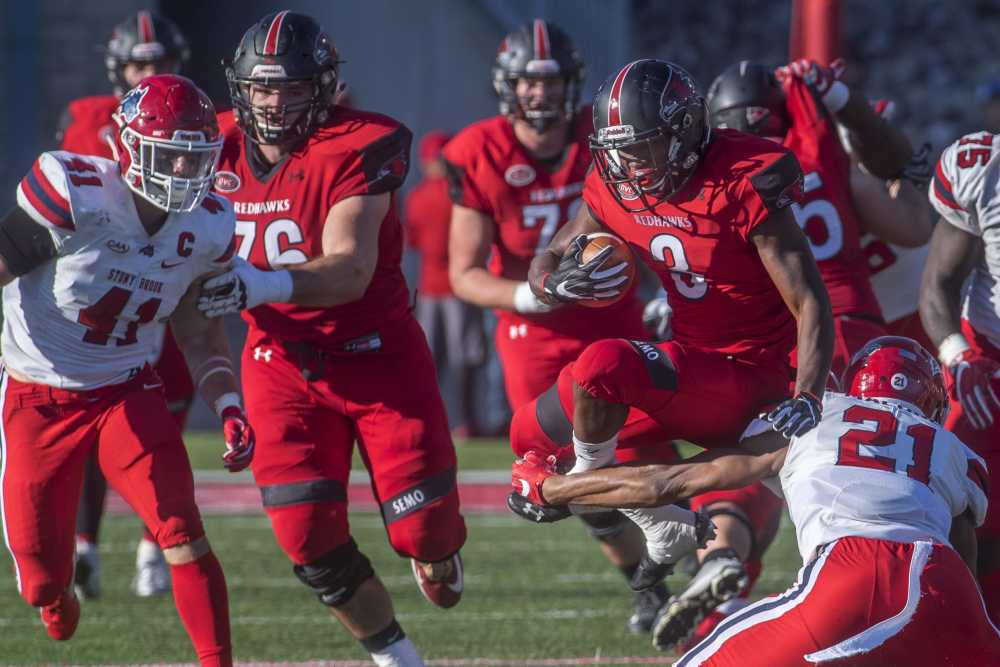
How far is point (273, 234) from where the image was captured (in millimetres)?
4711

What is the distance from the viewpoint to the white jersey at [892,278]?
567 centimetres

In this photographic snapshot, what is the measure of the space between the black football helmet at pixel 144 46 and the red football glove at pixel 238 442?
107 inches

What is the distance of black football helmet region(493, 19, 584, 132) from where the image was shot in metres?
5.66

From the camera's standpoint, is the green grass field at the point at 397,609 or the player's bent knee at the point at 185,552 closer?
the player's bent knee at the point at 185,552

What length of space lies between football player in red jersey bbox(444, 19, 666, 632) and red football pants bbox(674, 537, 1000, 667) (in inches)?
82.0

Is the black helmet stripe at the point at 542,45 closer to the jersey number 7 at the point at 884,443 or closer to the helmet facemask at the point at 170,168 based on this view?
the helmet facemask at the point at 170,168

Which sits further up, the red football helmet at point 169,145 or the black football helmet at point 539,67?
the red football helmet at point 169,145

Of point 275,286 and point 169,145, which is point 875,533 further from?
point 169,145

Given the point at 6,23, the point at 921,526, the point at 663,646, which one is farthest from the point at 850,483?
the point at 6,23

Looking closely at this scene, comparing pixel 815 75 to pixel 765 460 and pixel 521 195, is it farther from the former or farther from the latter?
pixel 765 460

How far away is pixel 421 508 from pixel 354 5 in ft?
26.9

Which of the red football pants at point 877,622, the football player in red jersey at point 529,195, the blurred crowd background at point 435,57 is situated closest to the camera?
the red football pants at point 877,622

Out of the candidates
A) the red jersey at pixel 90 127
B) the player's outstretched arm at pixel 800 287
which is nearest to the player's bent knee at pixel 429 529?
the player's outstretched arm at pixel 800 287

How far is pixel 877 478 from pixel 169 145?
196 cm
